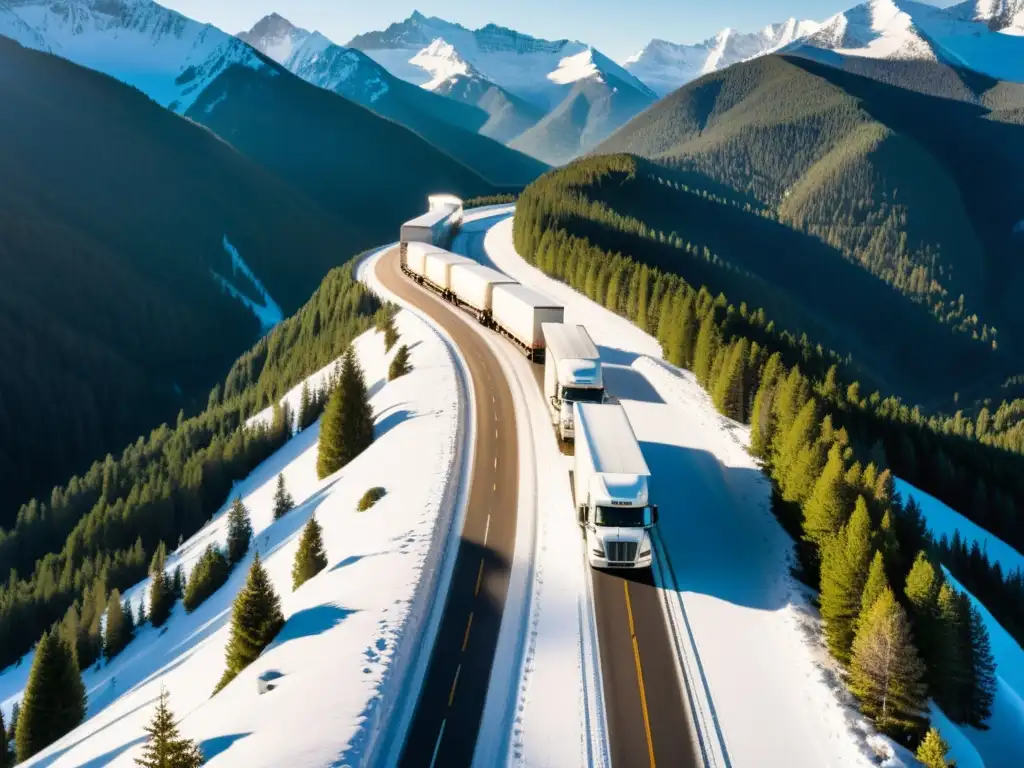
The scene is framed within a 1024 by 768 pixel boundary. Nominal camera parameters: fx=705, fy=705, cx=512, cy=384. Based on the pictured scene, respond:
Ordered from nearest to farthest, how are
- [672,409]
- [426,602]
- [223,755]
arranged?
[223,755] < [426,602] < [672,409]

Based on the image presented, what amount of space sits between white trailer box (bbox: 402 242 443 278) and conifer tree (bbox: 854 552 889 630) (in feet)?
258

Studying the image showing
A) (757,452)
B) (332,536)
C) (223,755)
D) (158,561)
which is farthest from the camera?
(158,561)

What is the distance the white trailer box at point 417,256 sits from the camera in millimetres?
98375

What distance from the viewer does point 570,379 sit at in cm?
4347

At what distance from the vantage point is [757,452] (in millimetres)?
44812

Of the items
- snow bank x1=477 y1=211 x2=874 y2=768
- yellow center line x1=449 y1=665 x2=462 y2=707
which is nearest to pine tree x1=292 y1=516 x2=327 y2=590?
yellow center line x1=449 y1=665 x2=462 y2=707

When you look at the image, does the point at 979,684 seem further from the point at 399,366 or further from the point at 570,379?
the point at 399,366

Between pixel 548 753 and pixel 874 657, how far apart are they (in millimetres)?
11248

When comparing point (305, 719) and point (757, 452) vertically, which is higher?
point (757, 452)

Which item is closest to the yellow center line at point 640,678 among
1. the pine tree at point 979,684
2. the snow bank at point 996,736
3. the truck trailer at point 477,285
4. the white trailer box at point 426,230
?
the snow bank at point 996,736

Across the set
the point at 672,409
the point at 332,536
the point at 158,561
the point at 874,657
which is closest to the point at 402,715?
the point at 874,657

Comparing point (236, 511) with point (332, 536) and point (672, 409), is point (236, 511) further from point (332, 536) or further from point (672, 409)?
point (672, 409)

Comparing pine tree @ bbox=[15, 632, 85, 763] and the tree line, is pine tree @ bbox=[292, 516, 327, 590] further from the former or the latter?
the tree line

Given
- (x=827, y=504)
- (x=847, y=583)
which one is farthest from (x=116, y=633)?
(x=847, y=583)
